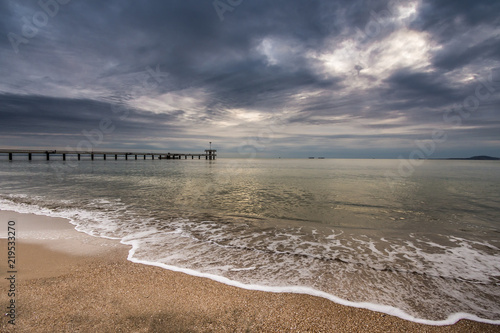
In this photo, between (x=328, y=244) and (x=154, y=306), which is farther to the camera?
(x=328, y=244)

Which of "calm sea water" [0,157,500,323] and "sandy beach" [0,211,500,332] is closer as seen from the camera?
"sandy beach" [0,211,500,332]

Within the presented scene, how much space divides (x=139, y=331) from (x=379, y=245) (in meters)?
6.64

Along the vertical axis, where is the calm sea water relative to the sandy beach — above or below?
below

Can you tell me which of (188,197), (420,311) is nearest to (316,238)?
(420,311)

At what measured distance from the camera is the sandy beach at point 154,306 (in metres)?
3.06

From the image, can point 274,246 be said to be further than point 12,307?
Yes

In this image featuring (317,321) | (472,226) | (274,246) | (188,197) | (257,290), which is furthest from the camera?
(188,197)

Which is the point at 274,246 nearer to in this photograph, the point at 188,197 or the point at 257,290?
the point at 257,290

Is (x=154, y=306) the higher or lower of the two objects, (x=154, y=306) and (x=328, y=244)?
the higher

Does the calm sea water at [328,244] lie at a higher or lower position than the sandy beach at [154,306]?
lower

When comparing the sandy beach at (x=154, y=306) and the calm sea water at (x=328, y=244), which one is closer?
the sandy beach at (x=154, y=306)

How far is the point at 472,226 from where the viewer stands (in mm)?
9281

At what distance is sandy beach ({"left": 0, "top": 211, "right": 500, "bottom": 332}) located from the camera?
10.0 ft

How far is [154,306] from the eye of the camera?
3.43 metres
